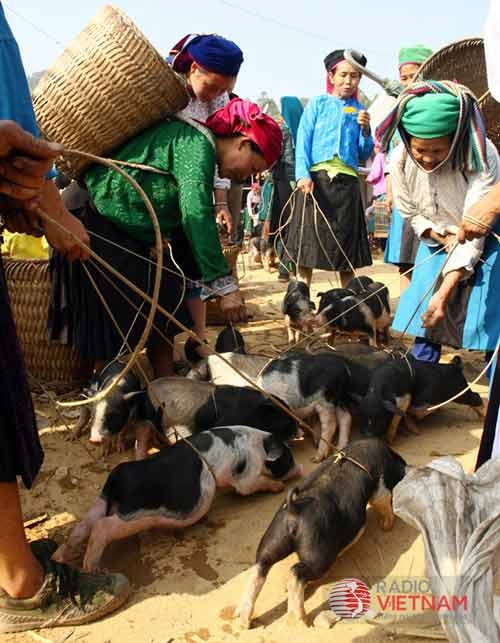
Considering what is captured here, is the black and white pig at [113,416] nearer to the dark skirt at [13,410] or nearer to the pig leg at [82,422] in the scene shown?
the pig leg at [82,422]

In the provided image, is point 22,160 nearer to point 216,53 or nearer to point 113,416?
point 113,416

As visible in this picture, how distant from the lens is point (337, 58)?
5465 mm

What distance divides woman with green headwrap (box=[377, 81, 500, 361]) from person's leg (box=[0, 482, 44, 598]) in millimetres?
2021

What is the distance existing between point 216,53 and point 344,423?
7.02 ft

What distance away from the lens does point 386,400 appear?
3.08m

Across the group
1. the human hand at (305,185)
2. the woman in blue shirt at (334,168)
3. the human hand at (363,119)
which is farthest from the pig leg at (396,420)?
the human hand at (363,119)

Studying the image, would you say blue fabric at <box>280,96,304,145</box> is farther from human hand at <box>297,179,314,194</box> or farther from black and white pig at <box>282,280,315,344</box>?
black and white pig at <box>282,280,315,344</box>

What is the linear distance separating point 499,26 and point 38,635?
7.50 feet

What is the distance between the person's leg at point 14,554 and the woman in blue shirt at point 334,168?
388 centimetres

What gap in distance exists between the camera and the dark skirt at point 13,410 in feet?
5.72

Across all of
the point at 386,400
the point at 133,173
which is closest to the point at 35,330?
the point at 133,173

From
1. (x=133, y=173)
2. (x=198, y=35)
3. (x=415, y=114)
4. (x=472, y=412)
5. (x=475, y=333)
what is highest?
(x=198, y=35)

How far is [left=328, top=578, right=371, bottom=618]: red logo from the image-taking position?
2014 millimetres

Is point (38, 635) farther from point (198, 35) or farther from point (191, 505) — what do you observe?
point (198, 35)
